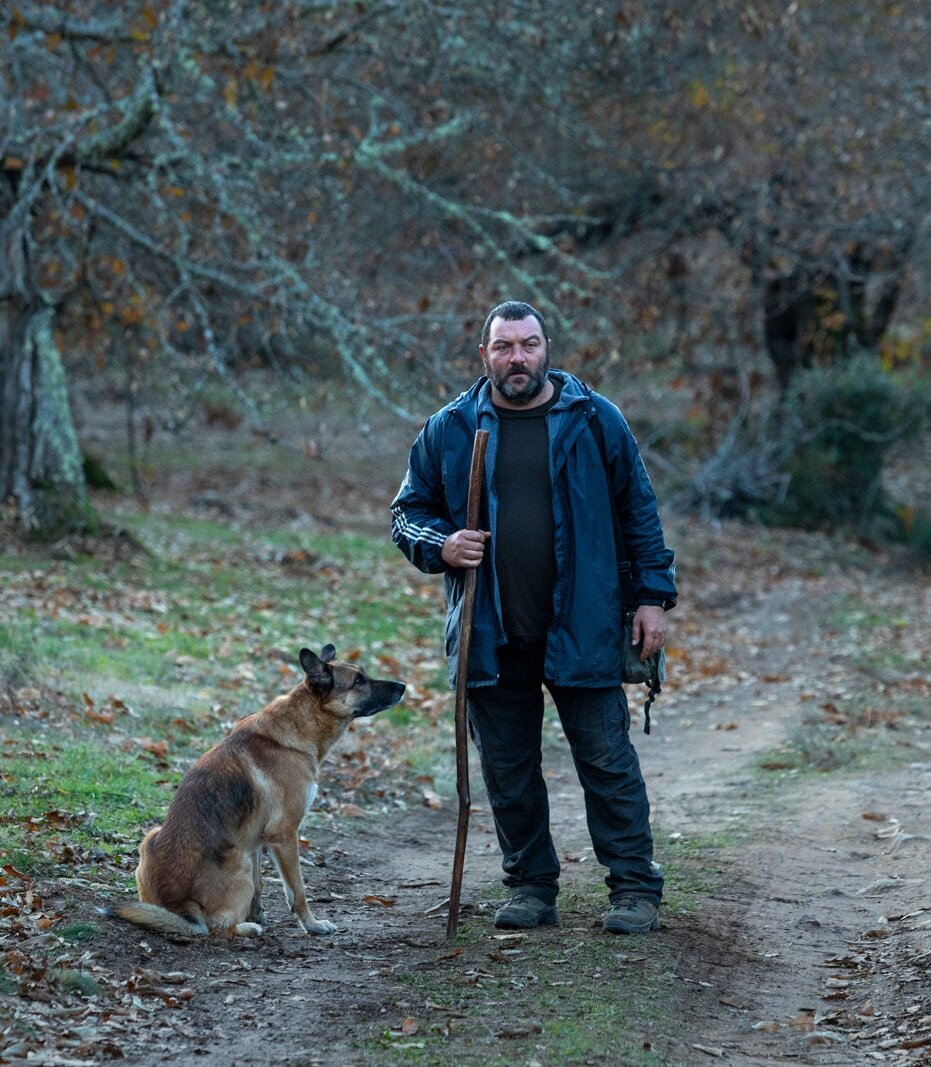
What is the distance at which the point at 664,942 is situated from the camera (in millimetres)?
6055

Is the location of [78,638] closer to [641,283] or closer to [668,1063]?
[668,1063]

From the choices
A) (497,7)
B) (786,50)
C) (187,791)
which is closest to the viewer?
(187,791)

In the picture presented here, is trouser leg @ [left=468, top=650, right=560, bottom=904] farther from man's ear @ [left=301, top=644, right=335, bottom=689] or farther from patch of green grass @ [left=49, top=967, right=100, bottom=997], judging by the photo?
patch of green grass @ [left=49, top=967, right=100, bottom=997]

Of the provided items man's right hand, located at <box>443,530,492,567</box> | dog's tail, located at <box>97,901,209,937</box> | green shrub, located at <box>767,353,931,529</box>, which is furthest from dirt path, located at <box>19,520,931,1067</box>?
green shrub, located at <box>767,353,931,529</box>

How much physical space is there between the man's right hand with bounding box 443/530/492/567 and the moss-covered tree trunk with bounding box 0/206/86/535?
962cm

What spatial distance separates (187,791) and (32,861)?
87 centimetres

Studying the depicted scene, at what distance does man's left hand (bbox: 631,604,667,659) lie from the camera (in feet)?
19.6

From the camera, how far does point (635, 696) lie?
12.5 meters

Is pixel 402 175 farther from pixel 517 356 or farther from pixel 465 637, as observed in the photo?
pixel 465 637

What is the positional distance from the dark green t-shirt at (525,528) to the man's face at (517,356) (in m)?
0.15

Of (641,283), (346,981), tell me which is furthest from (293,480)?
(346,981)

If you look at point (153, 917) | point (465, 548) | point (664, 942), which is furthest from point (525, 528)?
point (153, 917)

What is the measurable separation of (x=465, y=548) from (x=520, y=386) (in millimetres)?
706

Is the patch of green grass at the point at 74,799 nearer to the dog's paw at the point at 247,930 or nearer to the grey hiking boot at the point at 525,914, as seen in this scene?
the dog's paw at the point at 247,930
